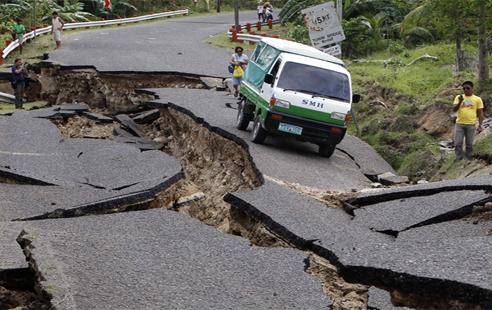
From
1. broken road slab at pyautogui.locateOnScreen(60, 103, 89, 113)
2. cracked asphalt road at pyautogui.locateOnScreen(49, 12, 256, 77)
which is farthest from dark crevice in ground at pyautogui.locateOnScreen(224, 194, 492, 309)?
cracked asphalt road at pyautogui.locateOnScreen(49, 12, 256, 77)

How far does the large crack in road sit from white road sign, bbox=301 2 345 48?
11.3ft

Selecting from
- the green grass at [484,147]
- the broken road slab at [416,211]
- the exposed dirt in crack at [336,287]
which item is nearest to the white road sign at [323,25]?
the green grass at [484,147]

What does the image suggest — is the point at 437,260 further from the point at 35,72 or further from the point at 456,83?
the point at 35,72

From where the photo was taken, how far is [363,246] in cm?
859

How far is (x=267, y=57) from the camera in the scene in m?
16.1

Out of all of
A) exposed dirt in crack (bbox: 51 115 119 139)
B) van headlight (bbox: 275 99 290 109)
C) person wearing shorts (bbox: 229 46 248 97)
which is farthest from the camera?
person wearing shorts (bbox: 229 46 248 97)

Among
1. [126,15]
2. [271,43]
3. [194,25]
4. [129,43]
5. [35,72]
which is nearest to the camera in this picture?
[271,43]

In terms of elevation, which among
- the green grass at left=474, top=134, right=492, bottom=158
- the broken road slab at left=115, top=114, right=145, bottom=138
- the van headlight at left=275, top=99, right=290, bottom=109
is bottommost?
the broken road slab at left=115, top=114, right=145, bottom=138

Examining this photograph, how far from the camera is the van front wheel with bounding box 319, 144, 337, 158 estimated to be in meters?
15.6

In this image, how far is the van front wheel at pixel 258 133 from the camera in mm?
15055

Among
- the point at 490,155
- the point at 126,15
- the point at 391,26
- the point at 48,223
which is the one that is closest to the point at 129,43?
the point at 391,26

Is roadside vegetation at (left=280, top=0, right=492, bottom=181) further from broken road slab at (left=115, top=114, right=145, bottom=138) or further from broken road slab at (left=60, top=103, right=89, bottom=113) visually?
broken road slab at (left=60, top=103, right=89, bottom=113)

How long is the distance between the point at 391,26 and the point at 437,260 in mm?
24449

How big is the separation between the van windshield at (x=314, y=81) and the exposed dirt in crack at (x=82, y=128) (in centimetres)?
520
